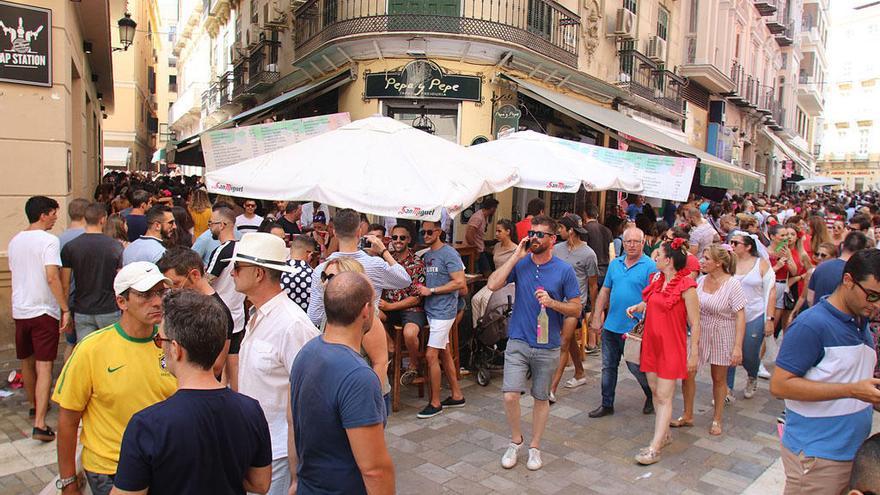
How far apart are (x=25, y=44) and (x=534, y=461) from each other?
731 centimetres

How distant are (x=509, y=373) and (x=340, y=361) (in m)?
2.72

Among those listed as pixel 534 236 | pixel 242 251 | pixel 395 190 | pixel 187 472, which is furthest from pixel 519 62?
pixel 187 472

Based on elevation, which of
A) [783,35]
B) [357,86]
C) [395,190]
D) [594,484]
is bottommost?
[594,484]

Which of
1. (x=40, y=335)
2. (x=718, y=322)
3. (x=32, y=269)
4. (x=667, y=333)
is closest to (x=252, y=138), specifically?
(x=32, y=269)

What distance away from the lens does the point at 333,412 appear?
2424 mm

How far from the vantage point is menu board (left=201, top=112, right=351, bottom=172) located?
794 cm

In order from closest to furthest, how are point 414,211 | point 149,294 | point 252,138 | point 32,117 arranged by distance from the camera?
point 149,294 < point 414,211 < point 32,117 < point 252,138

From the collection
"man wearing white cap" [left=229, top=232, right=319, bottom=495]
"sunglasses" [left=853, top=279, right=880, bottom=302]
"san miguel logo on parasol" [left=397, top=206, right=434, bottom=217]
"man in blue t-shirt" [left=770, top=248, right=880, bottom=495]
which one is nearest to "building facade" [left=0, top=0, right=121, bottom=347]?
"san miguel logo on parasol" [left=397, top=206, right=434, bottom=217]

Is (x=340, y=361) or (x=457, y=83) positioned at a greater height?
(x=457, y=83)

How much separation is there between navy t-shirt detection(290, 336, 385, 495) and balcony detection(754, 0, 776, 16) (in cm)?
3318

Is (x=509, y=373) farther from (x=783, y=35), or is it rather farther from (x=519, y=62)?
(x=783, y=35)

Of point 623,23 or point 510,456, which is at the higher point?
point 623,23

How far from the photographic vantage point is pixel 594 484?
4754 mm

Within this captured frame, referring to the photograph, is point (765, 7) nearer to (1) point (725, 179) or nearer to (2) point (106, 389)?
(1) point (725, 179)
